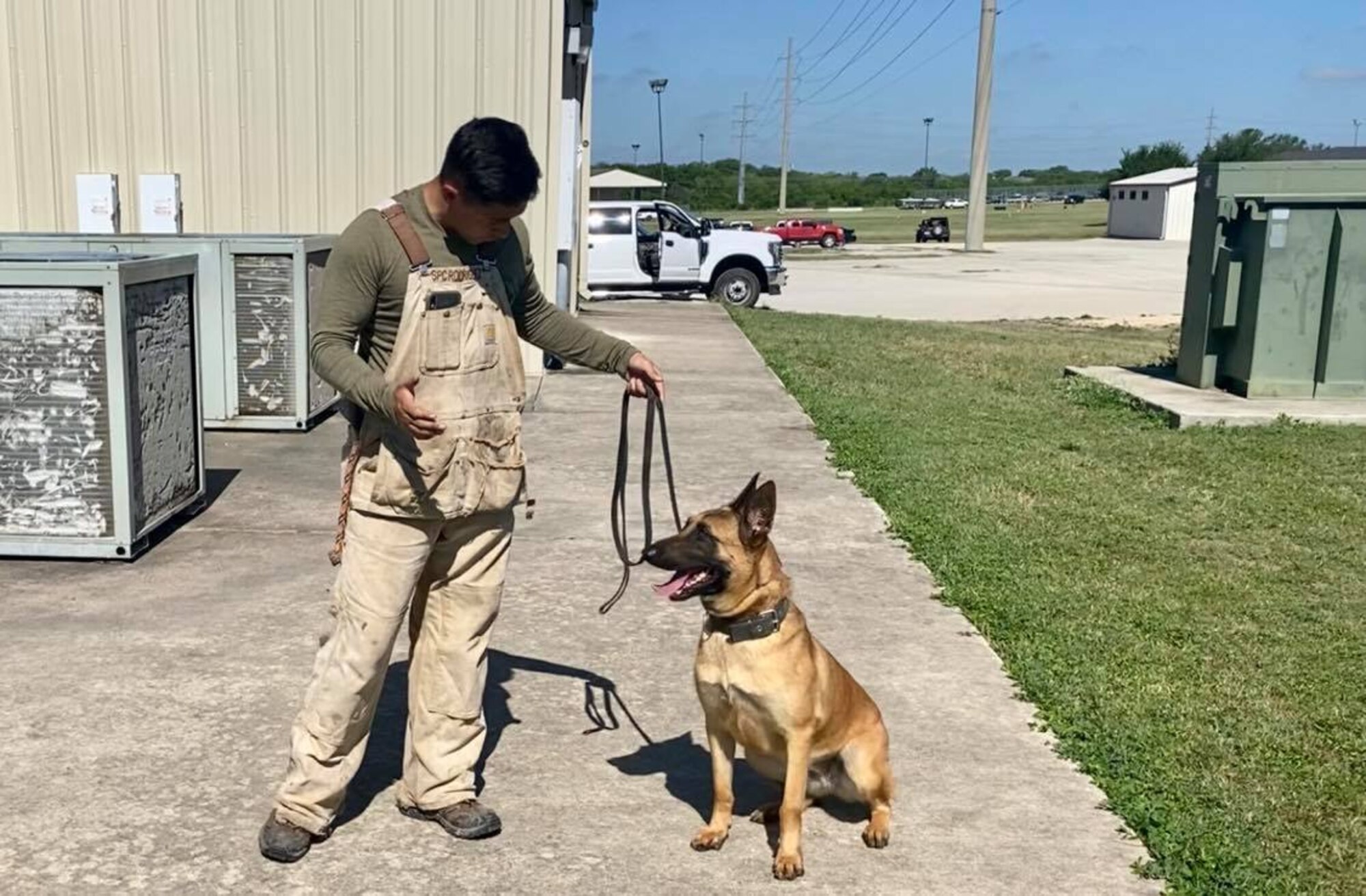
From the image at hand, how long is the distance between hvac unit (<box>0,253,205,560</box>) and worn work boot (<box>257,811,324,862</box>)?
2.82 meters

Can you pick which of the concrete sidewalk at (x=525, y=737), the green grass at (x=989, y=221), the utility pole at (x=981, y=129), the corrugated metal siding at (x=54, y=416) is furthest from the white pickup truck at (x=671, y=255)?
the green grass at (x=989, y=221)

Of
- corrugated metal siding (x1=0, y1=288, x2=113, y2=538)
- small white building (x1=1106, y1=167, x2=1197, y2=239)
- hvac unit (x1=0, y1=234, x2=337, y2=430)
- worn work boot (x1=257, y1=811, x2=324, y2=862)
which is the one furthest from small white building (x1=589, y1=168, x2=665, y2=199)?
worn work boot (x1=257, y1=811, x2=324, y2=862)

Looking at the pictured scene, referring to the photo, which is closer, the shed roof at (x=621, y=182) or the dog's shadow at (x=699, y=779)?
the dog's shadow at (x=699, y=779)

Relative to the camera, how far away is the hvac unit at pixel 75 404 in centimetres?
561

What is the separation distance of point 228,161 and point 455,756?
8.14 meters

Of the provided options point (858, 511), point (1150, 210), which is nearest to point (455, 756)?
point (858, 511)

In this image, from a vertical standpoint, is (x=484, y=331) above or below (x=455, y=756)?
above

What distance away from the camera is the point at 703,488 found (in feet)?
24.5

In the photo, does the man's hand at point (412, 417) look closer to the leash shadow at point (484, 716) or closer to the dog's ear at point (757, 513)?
the dog's ear at point (757, 513)

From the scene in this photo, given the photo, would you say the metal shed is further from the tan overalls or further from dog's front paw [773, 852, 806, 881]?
dog's front paw [773, 852, 806, 881]

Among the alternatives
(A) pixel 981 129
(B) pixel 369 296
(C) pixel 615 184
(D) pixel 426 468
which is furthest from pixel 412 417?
(A) pixel 981 129

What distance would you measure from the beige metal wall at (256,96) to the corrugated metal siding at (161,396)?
429 centimetres

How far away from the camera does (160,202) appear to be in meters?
10.4

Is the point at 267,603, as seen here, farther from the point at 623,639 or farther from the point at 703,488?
the point at 703,488
